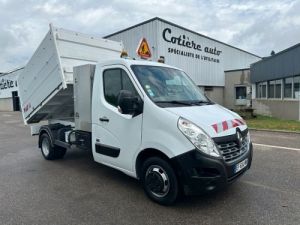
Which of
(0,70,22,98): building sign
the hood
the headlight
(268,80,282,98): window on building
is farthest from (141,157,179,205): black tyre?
(0,70,22,98): building sign

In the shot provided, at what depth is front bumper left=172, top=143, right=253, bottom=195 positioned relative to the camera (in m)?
3.60

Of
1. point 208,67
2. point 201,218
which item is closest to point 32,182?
point 201,218

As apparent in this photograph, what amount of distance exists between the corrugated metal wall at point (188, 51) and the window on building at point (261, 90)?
4626mm

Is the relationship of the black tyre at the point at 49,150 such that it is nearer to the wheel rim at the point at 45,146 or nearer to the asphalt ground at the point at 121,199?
the wheel rim at the point at 45,146

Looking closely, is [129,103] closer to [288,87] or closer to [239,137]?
[239,137]

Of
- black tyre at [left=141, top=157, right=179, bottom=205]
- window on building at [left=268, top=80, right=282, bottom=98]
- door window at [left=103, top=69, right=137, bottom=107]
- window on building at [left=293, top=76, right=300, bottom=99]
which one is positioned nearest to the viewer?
black tyre at [left=141, top=157, right=179, bottom=205]

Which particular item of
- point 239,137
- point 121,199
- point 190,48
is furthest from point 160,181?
point 190,48

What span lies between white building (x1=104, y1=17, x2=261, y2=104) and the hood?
14808mm

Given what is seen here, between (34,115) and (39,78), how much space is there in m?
1.06

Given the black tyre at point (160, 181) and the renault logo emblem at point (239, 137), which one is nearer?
the black tyre at point (160, 181)

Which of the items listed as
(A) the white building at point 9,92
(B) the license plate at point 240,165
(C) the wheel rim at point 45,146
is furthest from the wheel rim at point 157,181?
(A) the white building at point 9,92

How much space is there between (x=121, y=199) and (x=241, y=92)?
2393 centimetres

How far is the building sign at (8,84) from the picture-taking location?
117ft

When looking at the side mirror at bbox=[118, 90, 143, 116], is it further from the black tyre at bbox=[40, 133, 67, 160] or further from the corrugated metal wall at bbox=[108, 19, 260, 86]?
the corrugated metal wall at bbox=[108, 19, 260, 86]
